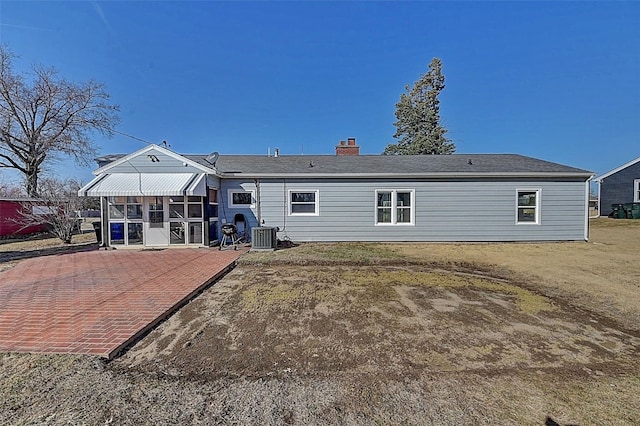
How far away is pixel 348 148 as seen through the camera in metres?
17.8

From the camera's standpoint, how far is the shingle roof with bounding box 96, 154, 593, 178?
11812mm

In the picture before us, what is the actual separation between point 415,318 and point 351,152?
14.5m

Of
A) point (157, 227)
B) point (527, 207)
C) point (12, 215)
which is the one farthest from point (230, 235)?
point (12, 215)

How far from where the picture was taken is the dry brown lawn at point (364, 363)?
7.77 ft

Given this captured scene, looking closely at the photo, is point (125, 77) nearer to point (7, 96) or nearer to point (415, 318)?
point (7, 96)

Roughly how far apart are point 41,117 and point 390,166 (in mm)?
27840

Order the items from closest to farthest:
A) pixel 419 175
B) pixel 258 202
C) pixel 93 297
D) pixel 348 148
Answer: pixel 93 297 < pixel 419 175 < pixel 258 202 < pixel 348 148

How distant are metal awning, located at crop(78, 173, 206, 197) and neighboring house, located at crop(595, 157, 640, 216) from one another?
33113mm

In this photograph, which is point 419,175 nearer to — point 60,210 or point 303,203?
point 303,203

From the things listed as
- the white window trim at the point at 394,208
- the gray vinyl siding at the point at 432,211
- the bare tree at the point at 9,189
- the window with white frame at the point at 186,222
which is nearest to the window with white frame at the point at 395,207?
the white window trim at the point at 394,208

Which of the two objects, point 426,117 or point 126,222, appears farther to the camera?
point 426,117

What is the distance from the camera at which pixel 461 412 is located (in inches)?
92.4

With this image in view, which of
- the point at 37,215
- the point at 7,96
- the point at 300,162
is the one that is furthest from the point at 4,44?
the point at 300,162

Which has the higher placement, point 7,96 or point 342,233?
point 7,96
